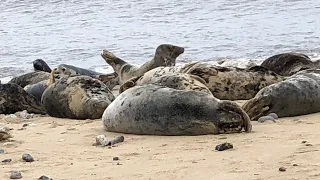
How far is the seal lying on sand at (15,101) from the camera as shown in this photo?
25.0 ft

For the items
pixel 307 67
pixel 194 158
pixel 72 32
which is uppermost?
pixel 194 158

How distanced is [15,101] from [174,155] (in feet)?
11.7

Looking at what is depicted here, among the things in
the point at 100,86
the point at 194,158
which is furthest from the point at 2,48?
the point at 194,158

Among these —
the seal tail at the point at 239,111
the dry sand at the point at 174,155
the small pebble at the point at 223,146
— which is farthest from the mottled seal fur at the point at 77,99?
the small pebble at the point at 223,146

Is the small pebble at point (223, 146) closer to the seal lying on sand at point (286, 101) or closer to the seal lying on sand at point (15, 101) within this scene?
the seal lying on sand at point (286, 101)

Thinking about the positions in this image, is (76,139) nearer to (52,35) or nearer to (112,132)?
(112,132)

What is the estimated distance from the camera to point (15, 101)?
7660 millimetres

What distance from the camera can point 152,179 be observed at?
3734 millimetres

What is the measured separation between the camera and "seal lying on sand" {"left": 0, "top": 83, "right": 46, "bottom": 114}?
25.0 feet

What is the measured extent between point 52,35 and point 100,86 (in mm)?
9699

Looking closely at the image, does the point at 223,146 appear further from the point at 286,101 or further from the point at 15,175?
the point at 286,101

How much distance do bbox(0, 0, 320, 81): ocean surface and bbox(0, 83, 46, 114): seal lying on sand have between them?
3240 millimetres

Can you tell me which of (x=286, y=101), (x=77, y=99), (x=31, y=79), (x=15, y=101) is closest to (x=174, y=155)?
(x=286, y=101)

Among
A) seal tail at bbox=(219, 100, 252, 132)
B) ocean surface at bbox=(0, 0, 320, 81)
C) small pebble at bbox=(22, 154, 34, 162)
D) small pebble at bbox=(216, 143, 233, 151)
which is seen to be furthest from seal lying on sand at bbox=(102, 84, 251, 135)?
ocean surface at bbox=(0, 0, 320, 81)
